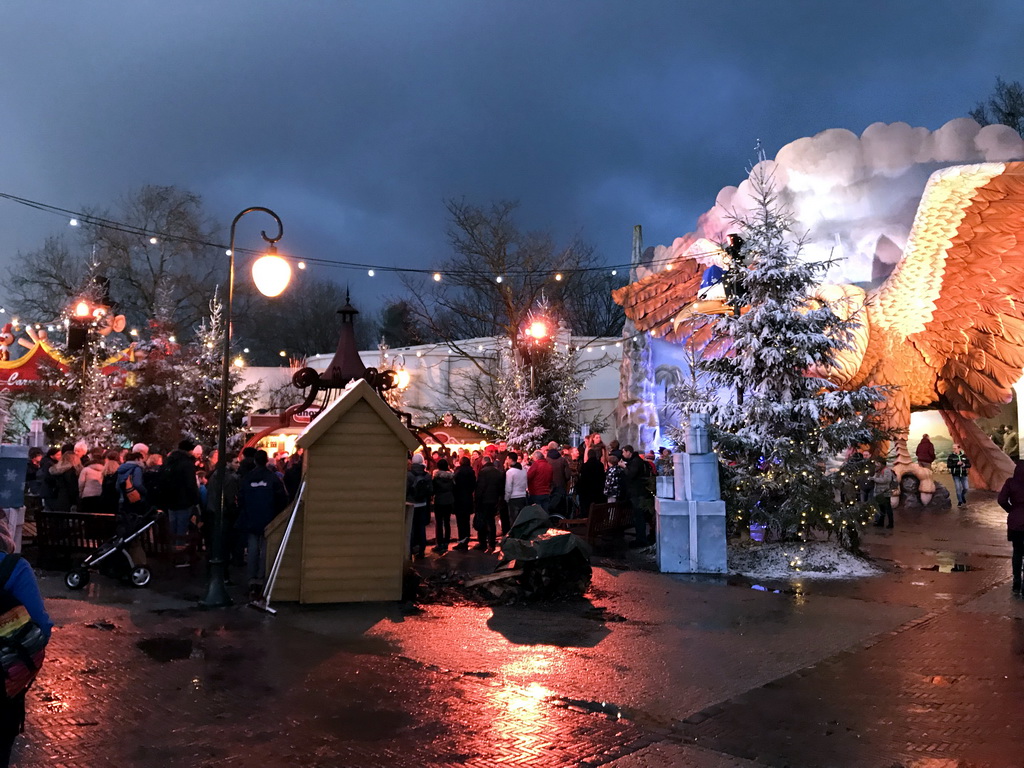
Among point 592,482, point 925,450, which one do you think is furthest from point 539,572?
point 925,450

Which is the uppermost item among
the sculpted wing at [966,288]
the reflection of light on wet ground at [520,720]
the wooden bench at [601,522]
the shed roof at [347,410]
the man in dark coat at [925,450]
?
the sculpted wing at [966,288]

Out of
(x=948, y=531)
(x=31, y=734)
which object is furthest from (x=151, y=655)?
(x=948, y=531)

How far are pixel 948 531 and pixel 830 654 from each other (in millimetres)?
10406

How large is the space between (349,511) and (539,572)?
2.21 meters

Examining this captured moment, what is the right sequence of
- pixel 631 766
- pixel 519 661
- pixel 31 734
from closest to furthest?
1. pixel 631 766
2. pixel 31 734
3. pixel 519 661

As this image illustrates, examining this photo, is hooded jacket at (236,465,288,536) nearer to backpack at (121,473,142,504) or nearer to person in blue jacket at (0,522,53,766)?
backpack at (121,473,142,504)

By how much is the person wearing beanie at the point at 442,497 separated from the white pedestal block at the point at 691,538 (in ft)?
12.8

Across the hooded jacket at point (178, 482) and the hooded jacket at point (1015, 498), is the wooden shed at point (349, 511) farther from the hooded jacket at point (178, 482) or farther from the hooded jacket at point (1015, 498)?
the hooded jacket at point (1015, 498)

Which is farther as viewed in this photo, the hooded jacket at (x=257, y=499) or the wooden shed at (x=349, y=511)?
the hooded jacket at (x=257, y=499)

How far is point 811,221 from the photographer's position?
98.5 feet

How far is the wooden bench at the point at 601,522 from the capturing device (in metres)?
13.1

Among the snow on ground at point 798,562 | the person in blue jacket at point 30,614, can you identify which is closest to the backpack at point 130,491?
the snow on ground at point 798,562

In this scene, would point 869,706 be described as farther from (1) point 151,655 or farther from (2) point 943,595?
(1) point 151,655

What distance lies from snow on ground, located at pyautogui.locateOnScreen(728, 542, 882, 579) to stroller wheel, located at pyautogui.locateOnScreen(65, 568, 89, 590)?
8.19 meters
